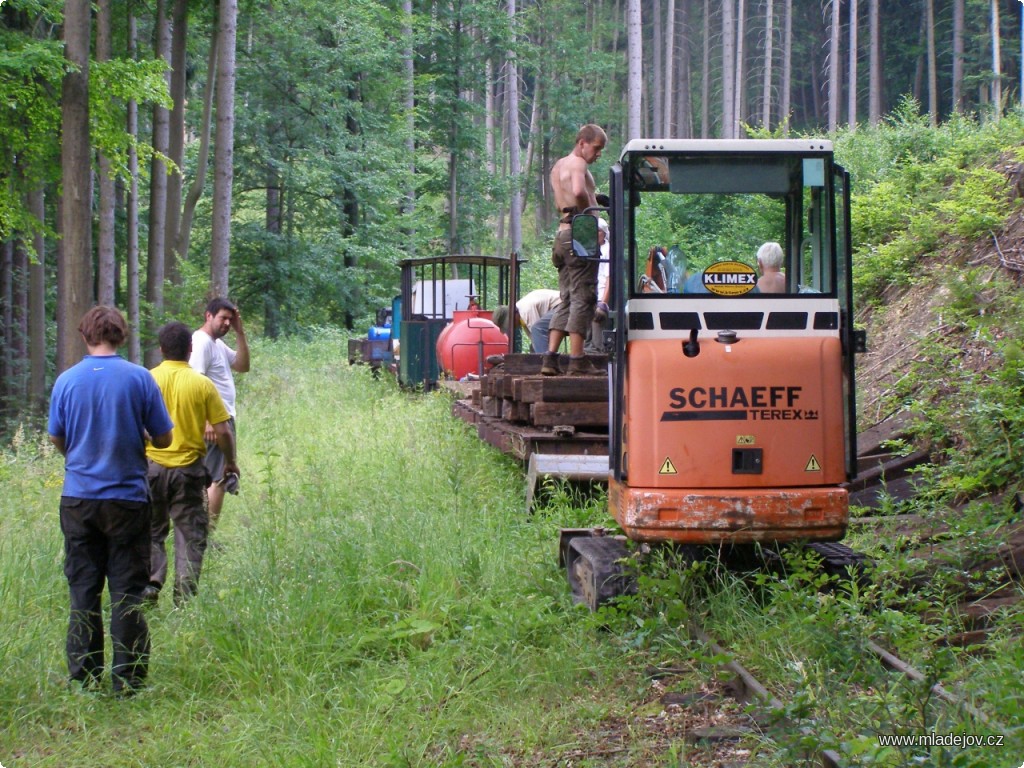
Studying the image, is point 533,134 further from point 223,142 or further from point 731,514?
point 731,514

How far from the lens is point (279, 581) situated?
7.20 m

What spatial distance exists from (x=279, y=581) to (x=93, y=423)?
5.81 ft

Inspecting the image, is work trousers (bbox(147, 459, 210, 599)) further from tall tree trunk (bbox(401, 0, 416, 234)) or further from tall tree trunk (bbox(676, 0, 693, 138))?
tall tree trunk (bbox(676, 0, 693, 138))

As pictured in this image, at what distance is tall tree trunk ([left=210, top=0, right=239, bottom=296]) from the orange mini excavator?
15096mm

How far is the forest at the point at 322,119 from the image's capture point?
17.1m

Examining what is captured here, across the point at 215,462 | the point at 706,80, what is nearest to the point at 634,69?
the point at 215,462

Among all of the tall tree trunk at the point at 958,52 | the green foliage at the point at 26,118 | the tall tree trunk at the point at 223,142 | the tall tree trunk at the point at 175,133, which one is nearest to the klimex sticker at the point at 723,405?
the green foliage at the point at 26,118

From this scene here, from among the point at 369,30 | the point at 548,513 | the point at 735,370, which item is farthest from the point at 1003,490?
the point at 369,30

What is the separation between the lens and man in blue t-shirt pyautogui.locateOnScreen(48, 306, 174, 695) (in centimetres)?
596

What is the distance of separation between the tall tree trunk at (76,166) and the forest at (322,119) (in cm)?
3

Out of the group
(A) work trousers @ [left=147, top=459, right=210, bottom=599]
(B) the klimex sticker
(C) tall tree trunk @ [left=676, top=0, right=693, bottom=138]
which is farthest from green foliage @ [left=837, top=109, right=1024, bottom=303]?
(C) tall tree trunk @ [left=676, top=0, right=693, bottom=138]

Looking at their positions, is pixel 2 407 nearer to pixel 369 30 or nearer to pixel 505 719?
pixel 369 30

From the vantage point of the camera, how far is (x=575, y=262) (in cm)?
895

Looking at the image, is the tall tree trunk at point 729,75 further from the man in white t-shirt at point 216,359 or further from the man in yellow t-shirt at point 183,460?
the man in yellow t-shirt at point 183,460
